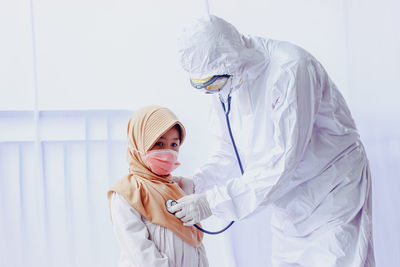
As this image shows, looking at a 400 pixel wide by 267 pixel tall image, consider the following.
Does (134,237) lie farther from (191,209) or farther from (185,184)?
(185,184)

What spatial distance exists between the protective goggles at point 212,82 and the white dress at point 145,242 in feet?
1.59

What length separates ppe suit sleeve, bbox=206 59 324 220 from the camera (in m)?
1.69

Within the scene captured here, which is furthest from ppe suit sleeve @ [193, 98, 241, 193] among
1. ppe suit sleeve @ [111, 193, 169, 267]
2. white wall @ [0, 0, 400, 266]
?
white wall @ [0, 0, 400, 266]

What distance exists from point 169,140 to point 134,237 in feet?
1.28

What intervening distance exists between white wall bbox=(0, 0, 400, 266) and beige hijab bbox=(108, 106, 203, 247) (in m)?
0.86

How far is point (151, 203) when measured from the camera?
172 centimetres

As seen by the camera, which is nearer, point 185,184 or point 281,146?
point 281,146

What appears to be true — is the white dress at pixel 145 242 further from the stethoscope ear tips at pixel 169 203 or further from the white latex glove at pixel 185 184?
the white latex glove at pixel 185 184

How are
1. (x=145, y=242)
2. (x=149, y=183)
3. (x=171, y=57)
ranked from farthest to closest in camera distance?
(x=171, y=57)
(x=149, y=183)
(x=145, y=242)

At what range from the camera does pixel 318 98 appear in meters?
1.76

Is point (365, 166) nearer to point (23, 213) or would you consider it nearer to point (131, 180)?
point (131, 180)

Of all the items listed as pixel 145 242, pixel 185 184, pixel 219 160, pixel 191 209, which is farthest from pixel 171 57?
pixel 145 242

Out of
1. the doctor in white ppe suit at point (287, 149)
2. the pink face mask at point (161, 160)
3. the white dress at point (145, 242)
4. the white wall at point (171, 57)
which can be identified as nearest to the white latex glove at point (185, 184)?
the doctor in white ppe suit at point (287, 149)

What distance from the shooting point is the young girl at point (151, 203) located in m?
1.66
